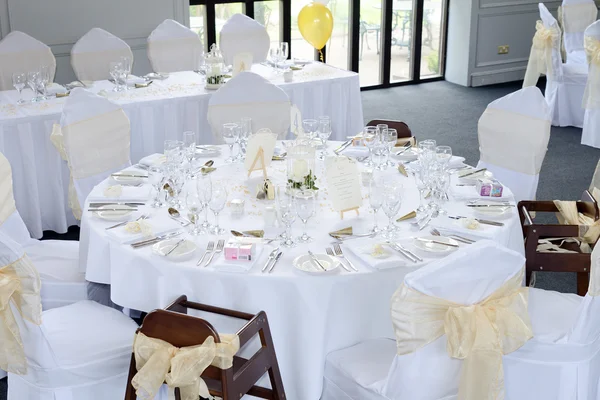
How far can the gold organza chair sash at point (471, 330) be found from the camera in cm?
222

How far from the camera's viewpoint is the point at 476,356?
89.3 inches

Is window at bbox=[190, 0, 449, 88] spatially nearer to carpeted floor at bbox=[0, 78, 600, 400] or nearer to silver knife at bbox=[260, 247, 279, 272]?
carpeted floor at bbox=[0, 78, 600, 400]

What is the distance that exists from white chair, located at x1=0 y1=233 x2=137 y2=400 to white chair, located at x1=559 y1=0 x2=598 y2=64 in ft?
20.5

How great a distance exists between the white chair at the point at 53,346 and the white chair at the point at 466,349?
743 mm

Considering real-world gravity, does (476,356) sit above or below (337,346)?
above

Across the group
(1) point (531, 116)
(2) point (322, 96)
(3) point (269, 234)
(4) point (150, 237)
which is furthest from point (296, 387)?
(2) point (322, 96)

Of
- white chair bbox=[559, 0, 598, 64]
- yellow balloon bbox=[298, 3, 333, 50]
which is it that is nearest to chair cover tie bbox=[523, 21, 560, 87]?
white chair bbox=[559, 0, 598, 64]

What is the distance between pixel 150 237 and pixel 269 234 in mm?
444

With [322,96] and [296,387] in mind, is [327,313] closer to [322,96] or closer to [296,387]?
[296,387]

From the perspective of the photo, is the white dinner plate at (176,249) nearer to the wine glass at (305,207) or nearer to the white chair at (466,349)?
the wine glass at (305,207)

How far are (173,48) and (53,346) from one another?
154 inches

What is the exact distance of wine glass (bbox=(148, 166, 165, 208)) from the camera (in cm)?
317

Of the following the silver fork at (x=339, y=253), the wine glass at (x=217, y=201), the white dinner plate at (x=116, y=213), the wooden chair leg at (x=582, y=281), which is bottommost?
the wooden chair leg at (x=582, y=281)

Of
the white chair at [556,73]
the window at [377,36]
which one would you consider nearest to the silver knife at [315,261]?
the white chair at [556,73]
